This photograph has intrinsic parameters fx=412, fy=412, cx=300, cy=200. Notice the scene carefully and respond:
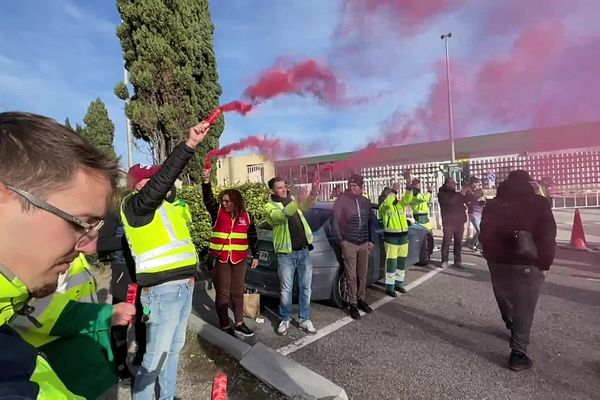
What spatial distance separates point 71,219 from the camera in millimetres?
1019

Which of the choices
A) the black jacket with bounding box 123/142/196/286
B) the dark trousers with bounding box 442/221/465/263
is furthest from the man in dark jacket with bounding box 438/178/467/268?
the black jacket with bounding box 123/142/196/286

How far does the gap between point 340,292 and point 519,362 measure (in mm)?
2616

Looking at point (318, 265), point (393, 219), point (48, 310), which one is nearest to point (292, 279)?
point (318, 265)

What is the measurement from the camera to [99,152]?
110cm

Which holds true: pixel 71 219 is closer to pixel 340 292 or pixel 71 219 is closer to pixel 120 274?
pixel 120 274

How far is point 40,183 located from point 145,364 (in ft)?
8.24

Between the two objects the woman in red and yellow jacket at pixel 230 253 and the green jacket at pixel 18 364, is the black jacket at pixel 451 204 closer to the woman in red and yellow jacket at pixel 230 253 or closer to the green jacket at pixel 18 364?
the woman in red and yellow jacket at pixel 230 253

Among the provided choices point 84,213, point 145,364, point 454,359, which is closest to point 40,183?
point 84,213

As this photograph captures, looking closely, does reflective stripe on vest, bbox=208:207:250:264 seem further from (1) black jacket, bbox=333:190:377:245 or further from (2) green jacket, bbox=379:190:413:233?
(2) green jacket, bbox=379:190:413:233

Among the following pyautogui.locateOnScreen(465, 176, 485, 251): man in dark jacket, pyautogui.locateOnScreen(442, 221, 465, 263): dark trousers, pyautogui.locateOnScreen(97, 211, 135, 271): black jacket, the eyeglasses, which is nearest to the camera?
the eyeglasses

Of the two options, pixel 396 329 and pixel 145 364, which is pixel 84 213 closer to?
pixel 145 364

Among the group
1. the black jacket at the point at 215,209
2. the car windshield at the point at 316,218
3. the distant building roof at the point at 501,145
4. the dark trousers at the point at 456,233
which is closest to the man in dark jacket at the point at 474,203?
the dark trousers at the point at 456,233

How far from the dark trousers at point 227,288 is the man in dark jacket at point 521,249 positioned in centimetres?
292

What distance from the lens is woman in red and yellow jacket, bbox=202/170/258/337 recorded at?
4988 mm
